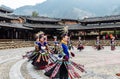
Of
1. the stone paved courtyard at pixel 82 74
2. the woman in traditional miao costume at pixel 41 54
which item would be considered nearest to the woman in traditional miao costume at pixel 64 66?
the stone paved courtyard at pixel 82 74

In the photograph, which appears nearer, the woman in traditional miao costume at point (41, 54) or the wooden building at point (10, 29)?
the woman in traditional miao costume at point (41, 54)

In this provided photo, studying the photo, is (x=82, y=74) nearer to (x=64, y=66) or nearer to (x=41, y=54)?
(x=64, y=66)

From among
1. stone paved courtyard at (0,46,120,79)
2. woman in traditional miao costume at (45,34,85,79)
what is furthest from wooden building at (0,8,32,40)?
woman in traditional miao costume at (45,34,85,79)

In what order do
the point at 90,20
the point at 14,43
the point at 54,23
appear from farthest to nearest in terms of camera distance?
the point at 54,23 < the point at 90,20 < the point at 14,43

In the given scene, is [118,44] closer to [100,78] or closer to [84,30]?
[84,30]

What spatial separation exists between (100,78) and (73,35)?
5329 centimetres

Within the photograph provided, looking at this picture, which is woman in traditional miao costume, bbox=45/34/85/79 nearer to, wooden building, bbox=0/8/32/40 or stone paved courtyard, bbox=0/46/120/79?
stone paved courtyard, bbox=0/46/120/79

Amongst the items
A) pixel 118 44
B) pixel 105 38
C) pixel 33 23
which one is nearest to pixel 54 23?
pixel 33 23

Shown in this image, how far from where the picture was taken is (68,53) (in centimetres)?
979

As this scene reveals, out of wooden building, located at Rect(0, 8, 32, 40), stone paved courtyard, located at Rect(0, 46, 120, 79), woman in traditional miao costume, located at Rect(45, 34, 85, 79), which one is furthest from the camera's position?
wooden building, located at Rect(0, 8, 32, 40)

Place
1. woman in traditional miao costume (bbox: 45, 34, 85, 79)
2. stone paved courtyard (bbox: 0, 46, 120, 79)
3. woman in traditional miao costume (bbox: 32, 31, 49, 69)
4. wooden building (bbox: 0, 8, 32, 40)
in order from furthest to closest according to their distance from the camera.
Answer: wooden building (bbox: 0, 8, 32, 40)
woman in traditional miao costume (bbox: 32, 31, 49, 69)
stone paved courtyard (bbox: 0, 46, 120, 79)
woman in traditional miao costume (bbox: 45, 34, 85, 79)

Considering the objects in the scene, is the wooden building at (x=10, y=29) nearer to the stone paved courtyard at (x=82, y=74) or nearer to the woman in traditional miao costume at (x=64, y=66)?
the stone paved courtyard at (x=82, y=74)

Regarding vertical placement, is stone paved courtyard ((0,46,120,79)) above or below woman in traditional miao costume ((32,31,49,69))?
below

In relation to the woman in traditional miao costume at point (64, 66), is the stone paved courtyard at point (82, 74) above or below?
below
